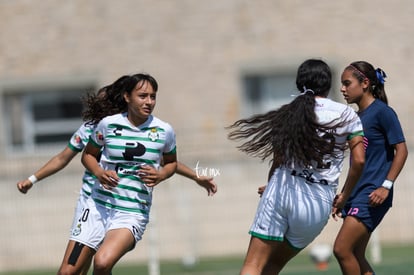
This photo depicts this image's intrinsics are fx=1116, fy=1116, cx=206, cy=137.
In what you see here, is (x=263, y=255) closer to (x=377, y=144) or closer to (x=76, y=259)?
(x=377, y=144)

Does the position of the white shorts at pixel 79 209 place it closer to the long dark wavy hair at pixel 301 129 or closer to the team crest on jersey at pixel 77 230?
the team crest on jersey at pixel 77 230

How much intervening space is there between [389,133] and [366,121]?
0.69 feet

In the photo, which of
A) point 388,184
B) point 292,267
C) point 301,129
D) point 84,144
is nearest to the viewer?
point 301,129

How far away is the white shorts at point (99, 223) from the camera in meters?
8.80

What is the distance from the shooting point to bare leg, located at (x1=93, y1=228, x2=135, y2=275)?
27.7ft

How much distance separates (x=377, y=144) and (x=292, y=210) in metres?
1.28

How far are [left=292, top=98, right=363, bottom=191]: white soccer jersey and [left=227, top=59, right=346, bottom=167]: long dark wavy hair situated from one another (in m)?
0.04

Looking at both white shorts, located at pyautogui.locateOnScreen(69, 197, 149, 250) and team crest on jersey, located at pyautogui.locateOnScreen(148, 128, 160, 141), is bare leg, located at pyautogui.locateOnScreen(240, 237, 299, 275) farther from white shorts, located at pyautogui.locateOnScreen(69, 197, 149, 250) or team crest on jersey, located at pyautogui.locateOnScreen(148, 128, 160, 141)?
team crest on jersey, located at pyautogui.locateOnScreen(148, 128, 160, 141)

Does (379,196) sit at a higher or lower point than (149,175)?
lower

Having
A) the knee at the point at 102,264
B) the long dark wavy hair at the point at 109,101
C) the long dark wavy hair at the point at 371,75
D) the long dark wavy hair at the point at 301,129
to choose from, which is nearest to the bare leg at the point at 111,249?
the knee at the point at 102,264

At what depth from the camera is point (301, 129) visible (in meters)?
7.95

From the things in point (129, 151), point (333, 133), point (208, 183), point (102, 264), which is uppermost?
point (333, 133)

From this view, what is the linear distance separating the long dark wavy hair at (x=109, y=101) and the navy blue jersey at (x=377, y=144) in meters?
1.75

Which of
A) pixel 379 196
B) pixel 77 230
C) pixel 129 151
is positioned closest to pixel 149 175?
pixel 129 151
